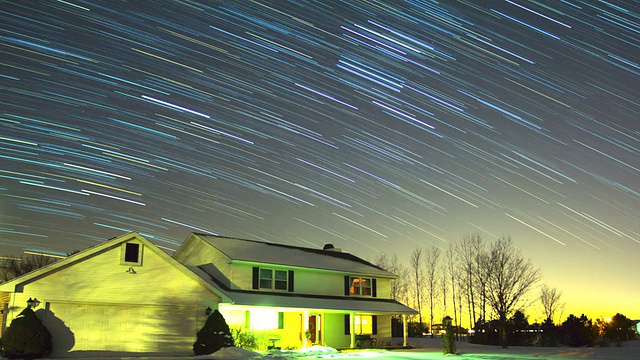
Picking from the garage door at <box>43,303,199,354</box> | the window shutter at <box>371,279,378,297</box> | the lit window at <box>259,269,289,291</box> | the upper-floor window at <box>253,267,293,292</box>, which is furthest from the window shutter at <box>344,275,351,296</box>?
the garage door at <box>43,303,199,354</box>

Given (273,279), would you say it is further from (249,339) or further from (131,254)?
(131,254)

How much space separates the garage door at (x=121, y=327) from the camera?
23719mm

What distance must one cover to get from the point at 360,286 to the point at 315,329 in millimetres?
4554

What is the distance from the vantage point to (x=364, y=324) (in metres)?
37.9

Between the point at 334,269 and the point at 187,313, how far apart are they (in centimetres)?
1151

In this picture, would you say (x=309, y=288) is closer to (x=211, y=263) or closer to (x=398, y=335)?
(x=211, y=263)

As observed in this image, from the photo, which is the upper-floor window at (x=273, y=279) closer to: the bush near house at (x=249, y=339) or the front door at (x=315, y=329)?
the front door at (x=315, y=329)

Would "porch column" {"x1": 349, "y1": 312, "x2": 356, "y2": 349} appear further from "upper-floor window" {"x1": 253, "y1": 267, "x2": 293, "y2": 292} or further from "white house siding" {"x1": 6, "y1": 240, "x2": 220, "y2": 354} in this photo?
"white house siding" {"x1": 6, "y1": 240, "x2": 220, "y2": 354}

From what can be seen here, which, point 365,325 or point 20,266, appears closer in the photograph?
point 365,325

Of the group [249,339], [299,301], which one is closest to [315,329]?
[299,301]

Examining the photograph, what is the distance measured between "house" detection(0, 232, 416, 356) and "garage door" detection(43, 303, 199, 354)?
0.04 meters

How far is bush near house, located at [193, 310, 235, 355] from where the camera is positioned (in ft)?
84.4

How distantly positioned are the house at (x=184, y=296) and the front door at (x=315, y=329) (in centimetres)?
6

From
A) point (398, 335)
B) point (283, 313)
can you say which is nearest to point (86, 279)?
point (283, 313)
